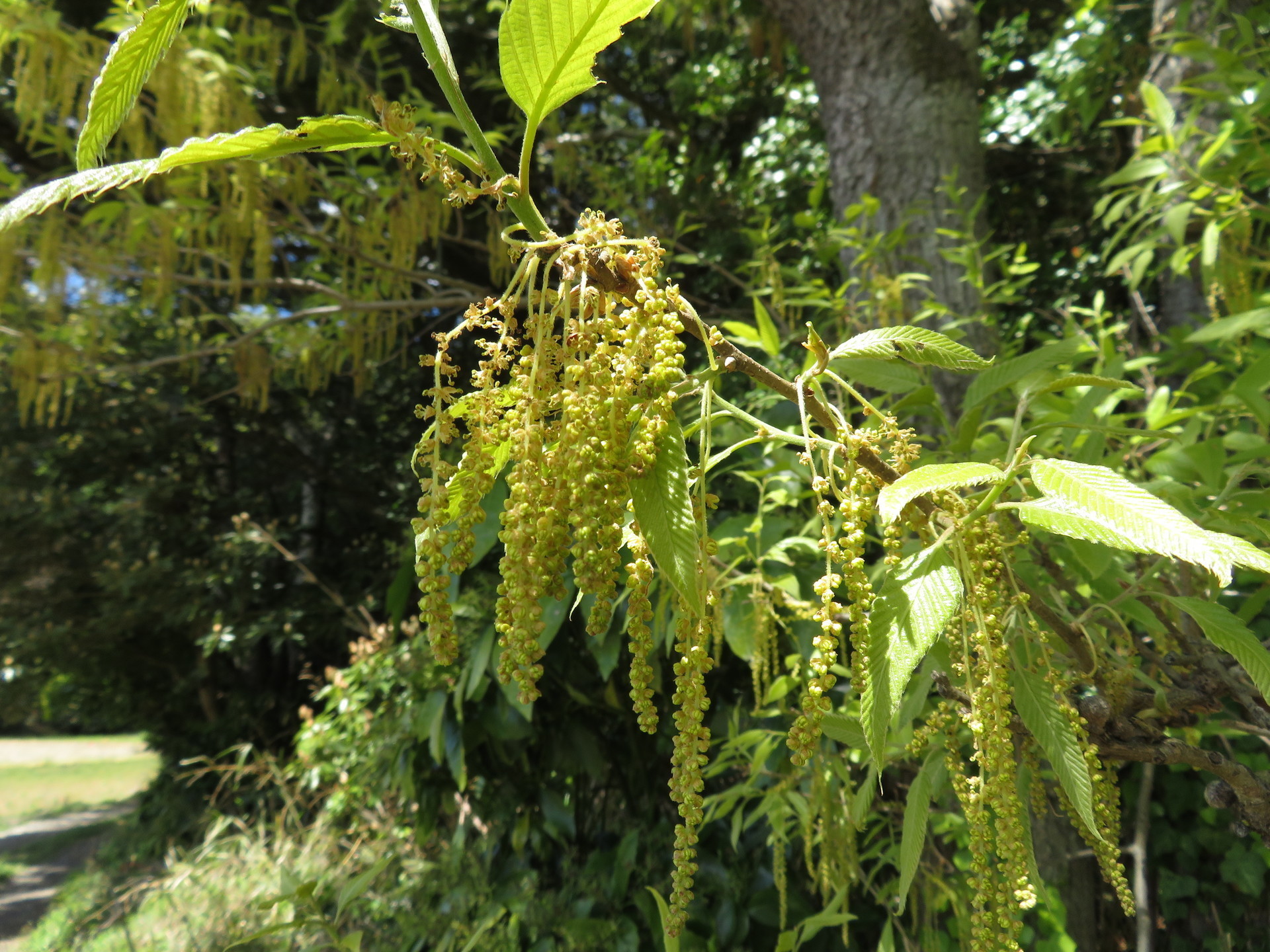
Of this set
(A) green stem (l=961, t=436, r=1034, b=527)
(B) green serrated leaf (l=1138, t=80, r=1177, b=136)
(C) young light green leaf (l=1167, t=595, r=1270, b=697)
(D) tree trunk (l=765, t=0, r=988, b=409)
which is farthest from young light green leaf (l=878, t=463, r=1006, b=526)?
(D) tree trunk (l=765, t=0, r=988, b=409)

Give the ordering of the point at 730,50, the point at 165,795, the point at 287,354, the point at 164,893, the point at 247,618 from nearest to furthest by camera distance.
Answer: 1. the point at 164,893
2. the point at 287,354
3. the point at 730,50
4. the point at 247,618
5. the point at 165,795

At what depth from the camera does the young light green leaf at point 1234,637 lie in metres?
0.52

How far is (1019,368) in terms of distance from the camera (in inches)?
31.5

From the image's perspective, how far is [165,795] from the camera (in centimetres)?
476

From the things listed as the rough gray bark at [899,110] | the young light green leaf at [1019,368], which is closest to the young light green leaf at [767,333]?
the young light green leaf at [1019,368]

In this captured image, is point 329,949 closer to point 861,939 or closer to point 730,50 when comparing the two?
point 861,939

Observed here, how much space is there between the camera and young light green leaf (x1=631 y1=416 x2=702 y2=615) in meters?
0.41

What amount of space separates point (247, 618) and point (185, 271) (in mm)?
2034

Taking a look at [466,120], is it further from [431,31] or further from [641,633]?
[641,633]

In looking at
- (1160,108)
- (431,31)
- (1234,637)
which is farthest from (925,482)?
(1160,108)

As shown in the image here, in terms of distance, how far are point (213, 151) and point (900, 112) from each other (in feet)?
6.55

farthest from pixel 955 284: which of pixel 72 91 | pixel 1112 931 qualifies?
pixel 72 91

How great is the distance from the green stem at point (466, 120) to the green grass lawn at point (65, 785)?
23.4 ft

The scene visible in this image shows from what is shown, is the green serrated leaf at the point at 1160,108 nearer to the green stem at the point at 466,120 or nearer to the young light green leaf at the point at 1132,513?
the young light green leaf at the point at 1132,513
